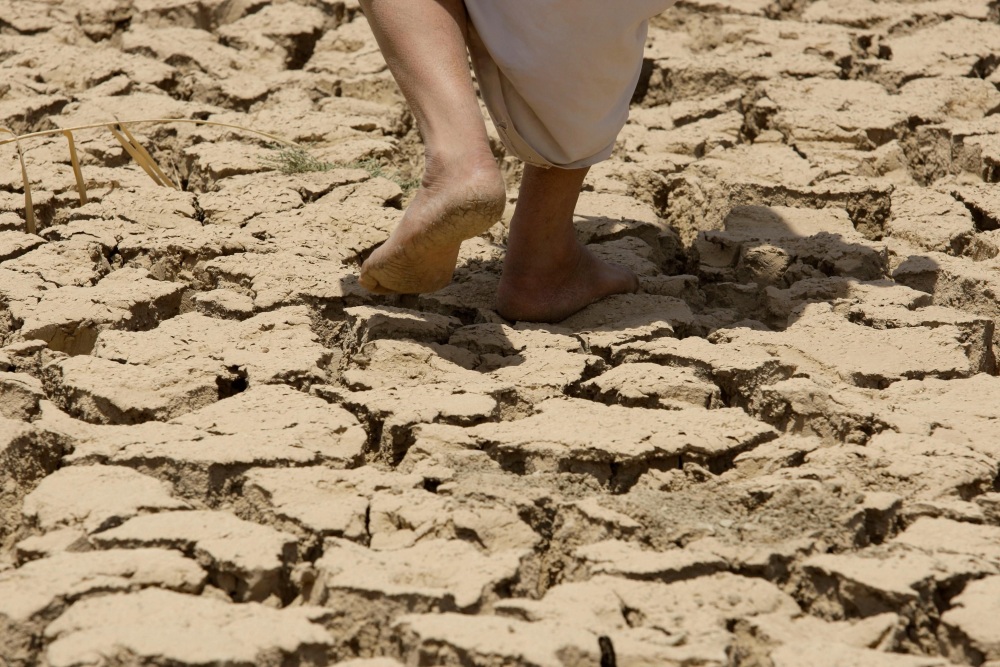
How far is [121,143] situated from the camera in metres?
3.14

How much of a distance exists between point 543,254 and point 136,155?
1.21 m

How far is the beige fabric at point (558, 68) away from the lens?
2.20 meters

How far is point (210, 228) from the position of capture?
112 inches

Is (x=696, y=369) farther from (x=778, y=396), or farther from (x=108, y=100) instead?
(x=108, y=100)

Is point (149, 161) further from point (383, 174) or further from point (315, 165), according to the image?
point (383, 174)

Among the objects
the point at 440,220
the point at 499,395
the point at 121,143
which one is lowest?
the point at 499,395

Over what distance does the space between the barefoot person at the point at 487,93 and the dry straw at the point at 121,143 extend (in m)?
1.00

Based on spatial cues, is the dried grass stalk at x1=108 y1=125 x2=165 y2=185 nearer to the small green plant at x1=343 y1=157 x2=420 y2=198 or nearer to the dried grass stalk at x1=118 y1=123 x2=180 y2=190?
the dried grass stalk at x1=118 y1=123 x2=180 y2=190

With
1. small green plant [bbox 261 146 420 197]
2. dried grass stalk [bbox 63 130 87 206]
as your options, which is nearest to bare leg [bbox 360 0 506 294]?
small green plant [bbox 261 146 420 197]

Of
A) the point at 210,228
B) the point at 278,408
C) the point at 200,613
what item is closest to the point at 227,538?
the point at 200,613

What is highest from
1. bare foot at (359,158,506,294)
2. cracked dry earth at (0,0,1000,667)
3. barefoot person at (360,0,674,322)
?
barefoot person at (360,0,674,322)

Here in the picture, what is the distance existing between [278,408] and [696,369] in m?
0.73

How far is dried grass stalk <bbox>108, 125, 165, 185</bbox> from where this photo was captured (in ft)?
10.2

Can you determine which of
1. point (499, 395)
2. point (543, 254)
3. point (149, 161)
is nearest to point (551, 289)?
point (543, 254)
